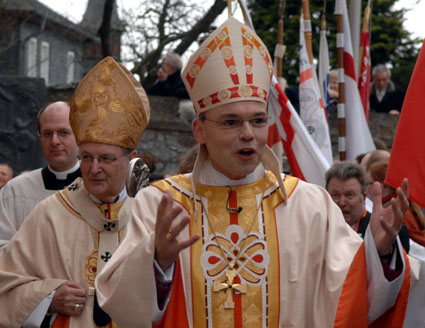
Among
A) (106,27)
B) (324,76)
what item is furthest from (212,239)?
(106,27)

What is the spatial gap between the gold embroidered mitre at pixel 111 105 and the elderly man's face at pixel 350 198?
4.48ft

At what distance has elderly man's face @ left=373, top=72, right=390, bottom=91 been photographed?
1143 cm

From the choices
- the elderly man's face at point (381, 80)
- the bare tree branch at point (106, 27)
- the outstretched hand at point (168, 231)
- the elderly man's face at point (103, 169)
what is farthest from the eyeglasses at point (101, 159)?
the bare tree branch at point (106, 27)

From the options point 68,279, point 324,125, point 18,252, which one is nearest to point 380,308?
point 68,279

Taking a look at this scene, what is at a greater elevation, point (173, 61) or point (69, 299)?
point (173, 61)

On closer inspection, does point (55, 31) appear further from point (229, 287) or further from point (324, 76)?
point (229, 287)

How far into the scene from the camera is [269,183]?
4.11 metres

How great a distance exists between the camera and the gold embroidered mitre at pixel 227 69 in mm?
4000

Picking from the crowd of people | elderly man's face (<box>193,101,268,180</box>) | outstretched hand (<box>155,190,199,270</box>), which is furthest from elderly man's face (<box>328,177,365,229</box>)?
outstretched hand (<box>155,190,199,270</box>)

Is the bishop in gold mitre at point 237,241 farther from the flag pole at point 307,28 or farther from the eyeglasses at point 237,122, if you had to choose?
the flag pole at point 307,28

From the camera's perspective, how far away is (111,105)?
5.11 metres

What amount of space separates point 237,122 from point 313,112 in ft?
13.7

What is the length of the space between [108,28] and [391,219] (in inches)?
509

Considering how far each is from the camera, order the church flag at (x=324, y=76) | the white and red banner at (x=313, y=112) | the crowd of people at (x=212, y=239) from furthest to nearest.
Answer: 1. the church flag at (x=324, y=76)
2. the white and red banner at (x=313, y=112)
3. the crowd of people at (x=212, y=239)
